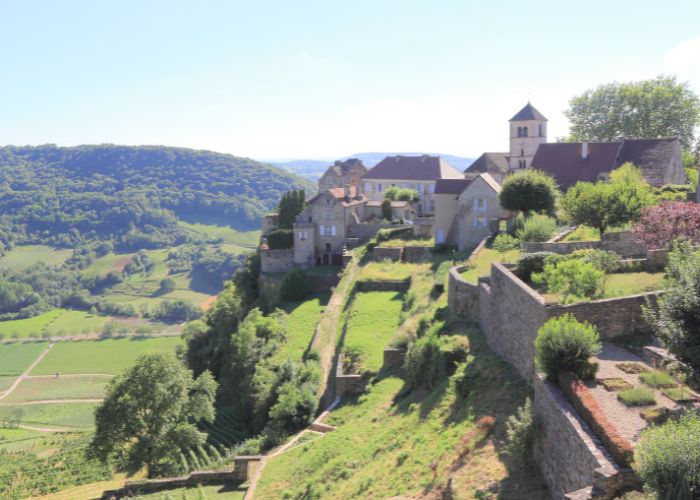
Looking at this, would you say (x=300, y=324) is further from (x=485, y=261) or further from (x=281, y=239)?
(x=485, y=261)

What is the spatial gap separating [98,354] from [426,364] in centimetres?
10831

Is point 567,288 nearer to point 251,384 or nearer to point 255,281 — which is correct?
point 251,384

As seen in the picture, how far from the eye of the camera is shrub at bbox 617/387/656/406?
1271cm

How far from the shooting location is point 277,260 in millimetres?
57469

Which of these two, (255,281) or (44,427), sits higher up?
(255,281)

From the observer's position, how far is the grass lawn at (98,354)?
107625 millimetres

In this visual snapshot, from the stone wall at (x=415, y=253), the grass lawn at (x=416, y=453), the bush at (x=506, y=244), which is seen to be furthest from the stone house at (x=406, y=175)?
the grass lawn at (x=416, y=453)

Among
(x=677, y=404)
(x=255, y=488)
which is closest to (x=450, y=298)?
(x=255, y=488)

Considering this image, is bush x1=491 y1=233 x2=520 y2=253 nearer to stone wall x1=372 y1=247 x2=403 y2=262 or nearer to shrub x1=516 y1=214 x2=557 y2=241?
shrub x1=516 y1=214 x2=557 y2=241

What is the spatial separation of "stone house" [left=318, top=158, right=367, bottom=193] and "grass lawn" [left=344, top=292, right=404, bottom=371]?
119ft

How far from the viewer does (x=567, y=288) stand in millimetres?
17906

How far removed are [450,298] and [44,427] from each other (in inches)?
2723

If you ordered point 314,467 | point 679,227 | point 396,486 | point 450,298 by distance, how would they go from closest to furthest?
point 396,486
point 314,467
point 679,227
point 450,298

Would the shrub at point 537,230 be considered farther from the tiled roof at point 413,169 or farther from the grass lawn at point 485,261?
the tiled roof at point 413,169
